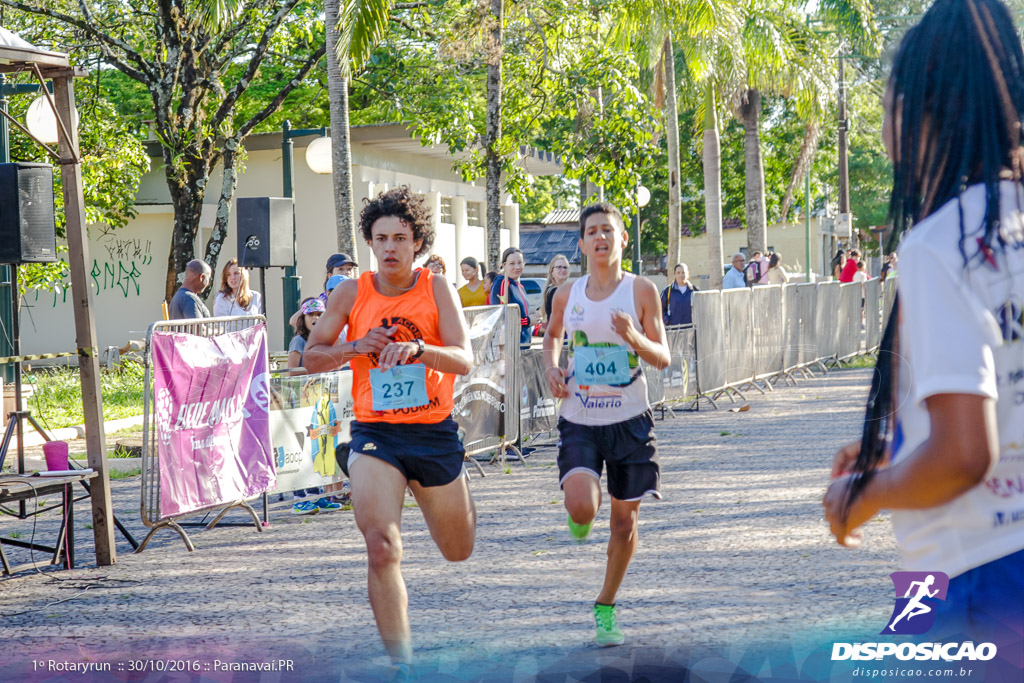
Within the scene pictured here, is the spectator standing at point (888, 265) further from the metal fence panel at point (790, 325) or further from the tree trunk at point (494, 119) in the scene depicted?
the tree trunk at point (494, 119)

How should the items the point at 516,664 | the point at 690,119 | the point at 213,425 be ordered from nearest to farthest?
the point at 516,664
the point at 213,425
the point at 690,119

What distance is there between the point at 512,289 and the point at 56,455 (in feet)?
21.5

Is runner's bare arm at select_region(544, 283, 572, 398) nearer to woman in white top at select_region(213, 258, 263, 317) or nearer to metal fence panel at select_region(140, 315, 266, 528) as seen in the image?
metal fence panel at select_region(140, 315, 266, 528)

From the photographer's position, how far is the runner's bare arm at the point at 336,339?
15.2 feet

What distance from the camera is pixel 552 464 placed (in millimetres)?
11016

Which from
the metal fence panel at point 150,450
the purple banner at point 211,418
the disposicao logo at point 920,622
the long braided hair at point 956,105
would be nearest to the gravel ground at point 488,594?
the metal fence panel at point 150,450

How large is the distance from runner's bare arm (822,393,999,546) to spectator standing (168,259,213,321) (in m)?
9.39

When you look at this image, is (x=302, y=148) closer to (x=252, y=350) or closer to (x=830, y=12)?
(x=830, y=12)

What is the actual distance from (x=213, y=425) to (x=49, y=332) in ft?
67.9

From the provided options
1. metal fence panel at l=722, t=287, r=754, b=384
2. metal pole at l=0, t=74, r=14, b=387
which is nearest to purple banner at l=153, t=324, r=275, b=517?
metal pole at l=0, t=74, r=14, b=387

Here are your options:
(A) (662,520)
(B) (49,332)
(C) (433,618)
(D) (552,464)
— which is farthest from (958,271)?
(B) (49,332)

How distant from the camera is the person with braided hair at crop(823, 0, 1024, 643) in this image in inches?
61.7

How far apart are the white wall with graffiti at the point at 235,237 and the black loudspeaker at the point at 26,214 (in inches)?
605

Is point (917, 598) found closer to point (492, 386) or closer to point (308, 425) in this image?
point (308, 425)
